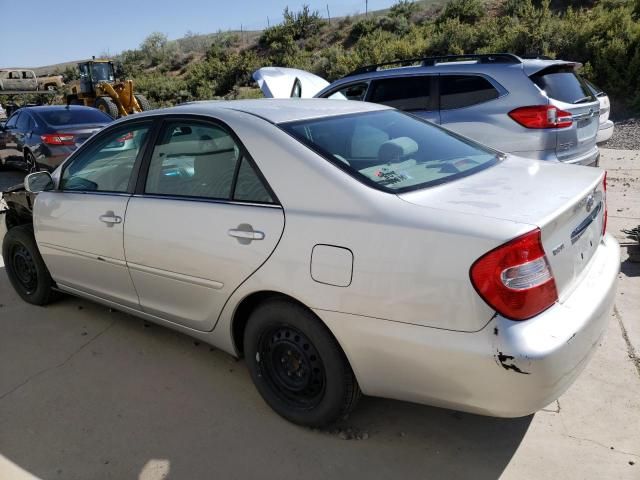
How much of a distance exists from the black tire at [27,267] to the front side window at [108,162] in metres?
0.73

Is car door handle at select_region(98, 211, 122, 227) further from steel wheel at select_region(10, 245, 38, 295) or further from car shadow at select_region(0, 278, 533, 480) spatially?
steel wheel at select_region(10, 245, 38, 295)

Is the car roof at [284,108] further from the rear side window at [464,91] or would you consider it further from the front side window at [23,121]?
the front side window at [23,121]

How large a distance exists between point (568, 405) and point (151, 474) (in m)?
2.10

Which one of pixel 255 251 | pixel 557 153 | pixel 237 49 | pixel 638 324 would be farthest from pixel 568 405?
pixel 237 49

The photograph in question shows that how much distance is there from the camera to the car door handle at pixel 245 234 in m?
2.55

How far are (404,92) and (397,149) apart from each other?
3546 mm

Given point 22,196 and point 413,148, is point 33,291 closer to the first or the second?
point 22,196

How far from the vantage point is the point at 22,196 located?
4.34 m

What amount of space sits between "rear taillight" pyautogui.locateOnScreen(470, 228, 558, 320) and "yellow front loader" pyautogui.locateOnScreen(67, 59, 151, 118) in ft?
50.2

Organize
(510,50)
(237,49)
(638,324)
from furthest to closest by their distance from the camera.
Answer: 1. (237,49)
2. (510,50)
3. (638,324)

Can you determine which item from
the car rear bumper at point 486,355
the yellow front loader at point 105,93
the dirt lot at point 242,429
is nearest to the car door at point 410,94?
the dirt lot at point 242,429

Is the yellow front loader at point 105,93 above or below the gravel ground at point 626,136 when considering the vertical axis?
above

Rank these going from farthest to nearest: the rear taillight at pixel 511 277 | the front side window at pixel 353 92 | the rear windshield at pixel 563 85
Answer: the front side window at pixel 353 92 → the rear windshield at pixel 563 85 → the rear taillight at pixel 511 277

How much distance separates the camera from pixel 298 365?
2625 millimetres
